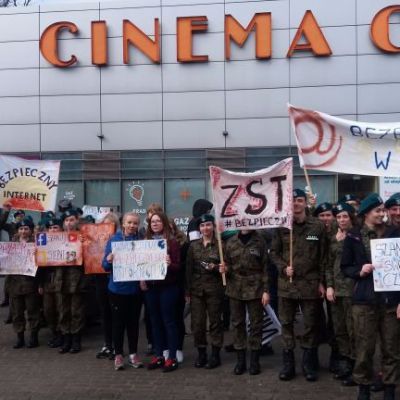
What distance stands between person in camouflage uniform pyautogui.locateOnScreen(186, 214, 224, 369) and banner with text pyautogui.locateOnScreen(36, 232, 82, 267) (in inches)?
64.4

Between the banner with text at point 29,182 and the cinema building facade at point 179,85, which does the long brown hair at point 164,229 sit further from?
the cinema building facade at point 179,85

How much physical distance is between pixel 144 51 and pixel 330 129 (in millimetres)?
13452

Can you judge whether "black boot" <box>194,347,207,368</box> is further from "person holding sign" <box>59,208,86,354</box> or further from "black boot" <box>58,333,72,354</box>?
"black boot" <box>58,333,72,354</box>

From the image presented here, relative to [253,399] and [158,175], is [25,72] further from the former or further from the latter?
[253,399]

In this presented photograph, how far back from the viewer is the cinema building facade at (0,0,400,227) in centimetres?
A: 1814

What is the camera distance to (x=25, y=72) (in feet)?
63.9

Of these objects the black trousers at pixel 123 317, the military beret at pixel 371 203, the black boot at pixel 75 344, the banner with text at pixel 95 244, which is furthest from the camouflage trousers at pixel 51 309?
the military beret at pixel 371 203

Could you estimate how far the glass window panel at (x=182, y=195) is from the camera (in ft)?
62.6

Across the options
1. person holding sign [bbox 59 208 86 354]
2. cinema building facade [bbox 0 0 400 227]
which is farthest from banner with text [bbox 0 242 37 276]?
cinema building facade [bbox 0 0 400 227]

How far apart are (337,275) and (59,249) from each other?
361 cm

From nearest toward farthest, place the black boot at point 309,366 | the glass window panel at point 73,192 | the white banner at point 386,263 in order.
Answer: the white banner at point 386,263 < the black boot at point 309,366 < the glass window panel at point 73,192

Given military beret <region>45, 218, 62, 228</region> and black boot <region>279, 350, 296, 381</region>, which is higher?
military beret <region>45, 218, 62, 228</region>

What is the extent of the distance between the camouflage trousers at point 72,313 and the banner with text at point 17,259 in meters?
0.56

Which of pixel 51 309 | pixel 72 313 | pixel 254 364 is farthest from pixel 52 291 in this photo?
pixel 254 364
